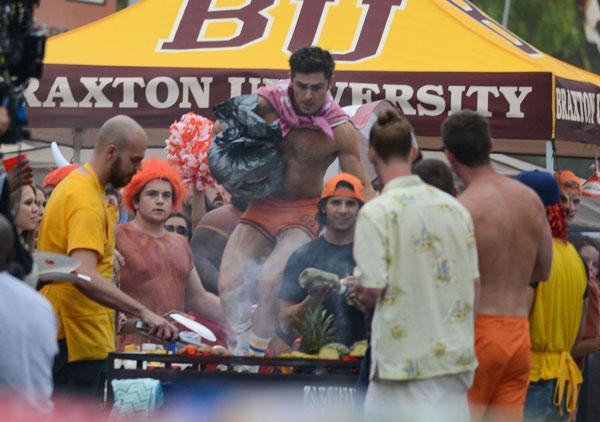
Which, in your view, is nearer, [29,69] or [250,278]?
[29,69]

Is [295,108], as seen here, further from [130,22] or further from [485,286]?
[130,22]

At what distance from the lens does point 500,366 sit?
6500mm

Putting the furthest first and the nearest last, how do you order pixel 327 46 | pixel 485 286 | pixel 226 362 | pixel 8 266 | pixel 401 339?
1. pixel 327 46
2. pixel 226 362
3. pixel 485 286
4. pixel 401 339
5. pixel 8 266

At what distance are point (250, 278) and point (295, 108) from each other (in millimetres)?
1057

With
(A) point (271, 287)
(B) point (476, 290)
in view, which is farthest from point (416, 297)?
(A) point (271, 287)

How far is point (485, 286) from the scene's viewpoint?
6508 mm

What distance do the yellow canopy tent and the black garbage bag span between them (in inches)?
84.3

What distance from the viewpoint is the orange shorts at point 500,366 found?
647 cm

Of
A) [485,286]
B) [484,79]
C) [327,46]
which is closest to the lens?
[485,286]

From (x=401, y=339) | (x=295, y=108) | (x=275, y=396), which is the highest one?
(x=295, y=108)

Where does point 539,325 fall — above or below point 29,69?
below

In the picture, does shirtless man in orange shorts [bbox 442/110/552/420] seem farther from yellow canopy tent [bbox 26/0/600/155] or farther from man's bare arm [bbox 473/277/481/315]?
yellow canopy tent [bbox 26/0/600/155]

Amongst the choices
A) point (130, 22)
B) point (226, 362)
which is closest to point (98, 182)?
point (226, 362)

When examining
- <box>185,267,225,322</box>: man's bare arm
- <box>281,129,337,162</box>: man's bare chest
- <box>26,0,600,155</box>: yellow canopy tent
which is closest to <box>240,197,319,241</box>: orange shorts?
<box>281,129,337,162</box>: man's bare chest
